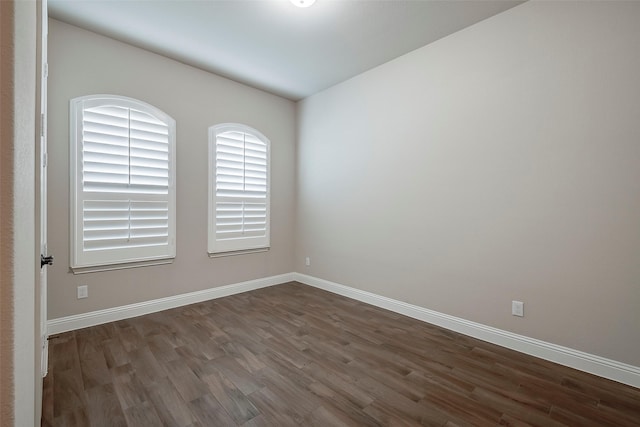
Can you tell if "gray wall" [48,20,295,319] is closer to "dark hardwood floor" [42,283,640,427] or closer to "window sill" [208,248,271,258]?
"window sill" [208,248,271,258]

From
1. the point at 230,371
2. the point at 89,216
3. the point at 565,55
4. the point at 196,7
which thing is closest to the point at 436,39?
the point at 565,55

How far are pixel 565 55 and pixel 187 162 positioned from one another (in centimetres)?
384

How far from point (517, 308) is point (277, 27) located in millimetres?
3411

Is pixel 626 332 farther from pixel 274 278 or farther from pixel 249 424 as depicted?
pixel 274 278

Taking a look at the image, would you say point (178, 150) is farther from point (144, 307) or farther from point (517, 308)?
point (517, 308)

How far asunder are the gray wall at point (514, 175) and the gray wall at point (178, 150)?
1334 mm

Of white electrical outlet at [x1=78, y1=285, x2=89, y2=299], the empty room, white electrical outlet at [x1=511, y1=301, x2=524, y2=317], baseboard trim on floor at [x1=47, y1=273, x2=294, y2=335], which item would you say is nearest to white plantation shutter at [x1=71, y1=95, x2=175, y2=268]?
the empty room

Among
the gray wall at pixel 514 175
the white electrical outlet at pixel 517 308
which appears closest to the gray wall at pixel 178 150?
the gray wall at pixel 514 175

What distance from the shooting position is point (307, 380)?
6.61ft

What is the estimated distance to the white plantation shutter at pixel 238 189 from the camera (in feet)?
12.3

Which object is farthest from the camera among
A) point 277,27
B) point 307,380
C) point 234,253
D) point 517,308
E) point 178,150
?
point 234,253

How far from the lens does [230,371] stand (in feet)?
6.95

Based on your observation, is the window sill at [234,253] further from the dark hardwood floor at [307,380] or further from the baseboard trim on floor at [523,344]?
the baseboard trim on floor at [523,344]

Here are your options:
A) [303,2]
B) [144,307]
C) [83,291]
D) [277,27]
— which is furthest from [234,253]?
[303,2]
